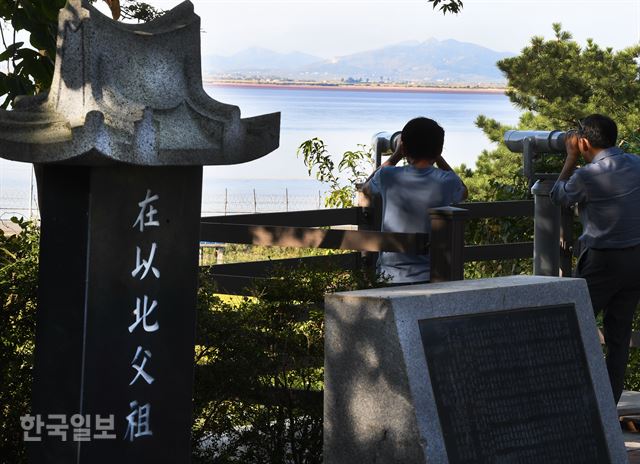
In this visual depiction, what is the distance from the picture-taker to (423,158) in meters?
6.11

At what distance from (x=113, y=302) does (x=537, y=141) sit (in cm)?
412

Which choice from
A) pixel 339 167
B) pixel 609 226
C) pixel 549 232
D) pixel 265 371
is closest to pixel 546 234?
pixel 549 232

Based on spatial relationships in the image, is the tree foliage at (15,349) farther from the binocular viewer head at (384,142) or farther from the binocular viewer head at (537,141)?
the binocular viewer head at (537,141)

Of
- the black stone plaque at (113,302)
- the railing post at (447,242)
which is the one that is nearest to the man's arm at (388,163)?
the railing post at (447,242)

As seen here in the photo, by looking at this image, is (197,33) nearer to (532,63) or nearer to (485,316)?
(485,316)

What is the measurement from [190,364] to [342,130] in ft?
308

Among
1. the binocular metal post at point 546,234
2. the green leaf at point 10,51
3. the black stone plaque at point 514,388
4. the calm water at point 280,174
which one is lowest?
the black stone plaque at point 514,388

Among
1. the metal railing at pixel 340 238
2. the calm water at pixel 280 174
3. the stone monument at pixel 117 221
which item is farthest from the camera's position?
the calm water at pixel 280 174

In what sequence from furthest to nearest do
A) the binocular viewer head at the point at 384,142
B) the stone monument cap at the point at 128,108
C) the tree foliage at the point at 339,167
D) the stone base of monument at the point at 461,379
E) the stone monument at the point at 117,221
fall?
1. the tree foliage at the point at 339,167
2. the binocular viewer head at the point at 384,142
3. the stone base of monument at the point at 461,379
4. the stone monument at the point at 117,221
5. the stone monument cap at the point at 128,108

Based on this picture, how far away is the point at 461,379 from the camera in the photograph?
17.0ft

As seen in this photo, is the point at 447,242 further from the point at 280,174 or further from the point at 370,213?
the point at 280,174

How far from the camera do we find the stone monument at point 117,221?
4.61m

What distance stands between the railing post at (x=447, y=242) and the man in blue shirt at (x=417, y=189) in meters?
0.17

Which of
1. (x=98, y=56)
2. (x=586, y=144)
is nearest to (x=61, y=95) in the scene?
(x=98, y=56)
